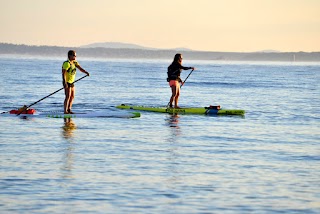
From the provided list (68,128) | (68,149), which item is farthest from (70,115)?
(68,149)

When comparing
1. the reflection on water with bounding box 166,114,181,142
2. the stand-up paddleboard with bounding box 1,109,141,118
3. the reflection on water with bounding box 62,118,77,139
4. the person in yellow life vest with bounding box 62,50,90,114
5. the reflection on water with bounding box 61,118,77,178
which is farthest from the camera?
the stand-up paddleboard with bounding box 1,109,141,118

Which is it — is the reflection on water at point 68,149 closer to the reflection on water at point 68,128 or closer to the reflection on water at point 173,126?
the reflection on water at point 68,128

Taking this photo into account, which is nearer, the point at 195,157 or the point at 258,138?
the point at 195,157

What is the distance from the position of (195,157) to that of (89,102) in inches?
735

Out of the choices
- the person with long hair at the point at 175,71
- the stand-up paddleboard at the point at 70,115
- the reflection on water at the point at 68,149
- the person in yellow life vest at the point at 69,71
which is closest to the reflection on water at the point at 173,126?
the person with long hair at the point at 175,71

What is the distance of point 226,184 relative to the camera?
40.0ft

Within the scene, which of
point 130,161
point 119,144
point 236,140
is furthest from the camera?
point 236,140

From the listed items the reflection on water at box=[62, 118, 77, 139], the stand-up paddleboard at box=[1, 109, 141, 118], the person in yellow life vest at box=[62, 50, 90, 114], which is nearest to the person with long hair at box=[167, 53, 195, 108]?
the stand-up paddleboard at box=[1, 109, 141, 118]

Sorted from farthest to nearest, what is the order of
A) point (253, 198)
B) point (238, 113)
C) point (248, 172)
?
point (238, 113), point (248, 172), point (253, 198)

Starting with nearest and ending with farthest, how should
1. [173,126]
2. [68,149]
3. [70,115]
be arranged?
[68,149], [173,126], [70,115]

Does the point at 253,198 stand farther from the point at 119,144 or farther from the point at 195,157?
the point at 119,144

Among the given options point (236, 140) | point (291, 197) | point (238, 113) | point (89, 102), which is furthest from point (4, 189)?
point (89, 102)

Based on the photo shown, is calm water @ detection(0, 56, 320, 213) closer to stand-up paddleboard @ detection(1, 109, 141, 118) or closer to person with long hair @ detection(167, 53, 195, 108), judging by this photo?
stand-up paddleboard @ detection(1, 109, 141, 118)

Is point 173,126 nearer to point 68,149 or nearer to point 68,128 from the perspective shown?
point 68,128
